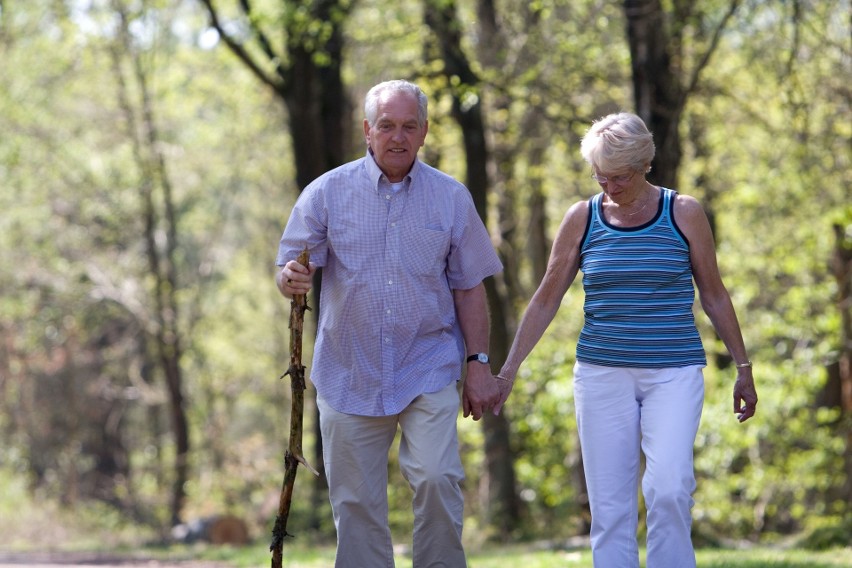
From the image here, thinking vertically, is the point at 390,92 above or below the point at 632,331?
above

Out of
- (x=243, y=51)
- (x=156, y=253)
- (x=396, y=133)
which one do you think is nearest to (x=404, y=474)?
(x=396, y=133)

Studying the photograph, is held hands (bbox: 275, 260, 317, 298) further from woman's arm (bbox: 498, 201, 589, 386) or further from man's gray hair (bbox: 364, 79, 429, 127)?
woman's arm (bbox: 498, 201, 589, 386)

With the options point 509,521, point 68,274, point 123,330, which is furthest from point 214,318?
point 509,521

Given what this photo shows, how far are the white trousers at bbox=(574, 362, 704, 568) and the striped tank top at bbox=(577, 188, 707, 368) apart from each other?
0.06 metres

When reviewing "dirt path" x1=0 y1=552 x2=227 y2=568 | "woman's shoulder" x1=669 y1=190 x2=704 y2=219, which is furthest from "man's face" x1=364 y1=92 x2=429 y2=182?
"dirt path" x1=0 y1=552 x2=227 y2=568

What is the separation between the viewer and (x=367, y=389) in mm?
5316

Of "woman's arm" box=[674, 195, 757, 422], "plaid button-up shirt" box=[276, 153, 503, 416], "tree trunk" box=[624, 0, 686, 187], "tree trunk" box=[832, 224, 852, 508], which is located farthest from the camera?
"tree trunk" box=[832, 224, 852, 508]

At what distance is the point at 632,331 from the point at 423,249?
88 cm

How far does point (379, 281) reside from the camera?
5.32 metres

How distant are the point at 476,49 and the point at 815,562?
8.24 meters

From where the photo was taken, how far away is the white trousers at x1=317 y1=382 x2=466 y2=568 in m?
5.25

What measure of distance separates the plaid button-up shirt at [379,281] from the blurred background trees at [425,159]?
570cm

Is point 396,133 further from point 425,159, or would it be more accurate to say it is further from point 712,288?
point 425,159

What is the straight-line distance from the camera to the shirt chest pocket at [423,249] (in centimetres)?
535
